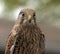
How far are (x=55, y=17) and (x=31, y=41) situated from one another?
19.8ft

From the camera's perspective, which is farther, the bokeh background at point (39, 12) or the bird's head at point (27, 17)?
the bokeh background at point (39, 12)

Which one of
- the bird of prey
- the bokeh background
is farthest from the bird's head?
the bokeh background

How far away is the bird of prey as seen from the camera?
6953 millimetres

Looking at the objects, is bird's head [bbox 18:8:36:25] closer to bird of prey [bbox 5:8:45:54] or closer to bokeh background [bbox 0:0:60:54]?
bird of prey [bbox 5:8:45:54]

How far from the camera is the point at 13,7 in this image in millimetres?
13711

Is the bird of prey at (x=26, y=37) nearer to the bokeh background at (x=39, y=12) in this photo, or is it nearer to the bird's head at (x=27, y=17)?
the bird's head at (x=27, y=17)

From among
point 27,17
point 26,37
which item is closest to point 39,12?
point 26,37

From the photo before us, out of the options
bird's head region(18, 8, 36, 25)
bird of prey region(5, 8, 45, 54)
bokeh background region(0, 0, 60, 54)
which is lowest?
bird of prey region(5, 8, 45, 54)

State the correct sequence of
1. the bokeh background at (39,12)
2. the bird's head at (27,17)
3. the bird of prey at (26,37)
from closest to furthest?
the bird's head at (27,17), the bird of prey at (26,37), the bokeh background at (39,12)

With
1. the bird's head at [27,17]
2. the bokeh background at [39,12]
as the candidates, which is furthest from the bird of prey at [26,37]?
the bokeh background at [39,12]

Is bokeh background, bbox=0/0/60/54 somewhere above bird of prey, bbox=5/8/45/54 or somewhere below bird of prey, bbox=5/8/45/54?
above

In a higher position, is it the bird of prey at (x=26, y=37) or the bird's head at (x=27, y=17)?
the bird's head at (x=27, y=17)

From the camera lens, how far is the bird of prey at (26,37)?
6953 millimetres

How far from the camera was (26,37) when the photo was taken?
278 inches
